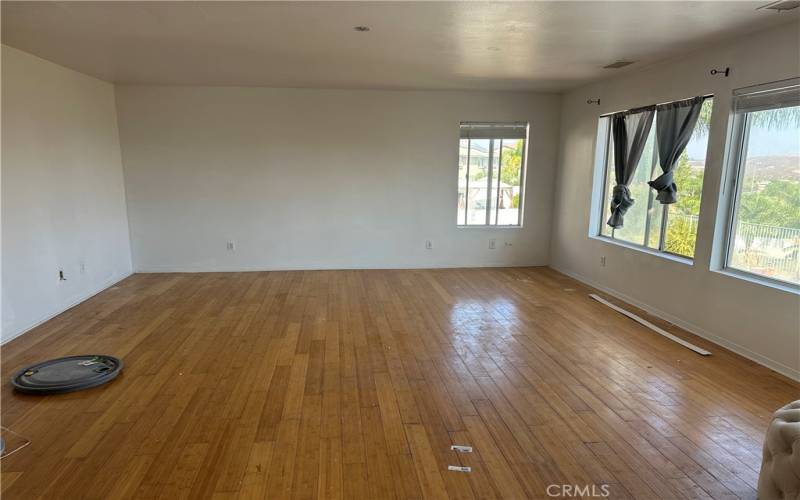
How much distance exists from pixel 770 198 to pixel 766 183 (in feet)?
0.40

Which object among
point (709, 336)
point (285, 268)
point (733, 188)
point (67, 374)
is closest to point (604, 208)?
point (733, 188)

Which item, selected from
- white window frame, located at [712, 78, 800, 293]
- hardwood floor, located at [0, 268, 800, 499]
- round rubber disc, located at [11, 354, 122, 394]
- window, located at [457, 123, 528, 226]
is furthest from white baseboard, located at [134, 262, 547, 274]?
white window frame, located at [712, 78, 800, 293]

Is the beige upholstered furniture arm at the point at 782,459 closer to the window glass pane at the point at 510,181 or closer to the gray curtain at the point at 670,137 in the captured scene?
the gray curtain at the point at 670,137

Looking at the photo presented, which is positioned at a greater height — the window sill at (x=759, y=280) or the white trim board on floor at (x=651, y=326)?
the window sill at (x=759, y=280)

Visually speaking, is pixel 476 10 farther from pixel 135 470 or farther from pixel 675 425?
pixel 135 470

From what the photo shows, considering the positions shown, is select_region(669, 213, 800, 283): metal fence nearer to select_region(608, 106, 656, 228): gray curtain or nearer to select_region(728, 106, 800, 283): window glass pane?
select_region(728, 106, 800, 283): window glass pane

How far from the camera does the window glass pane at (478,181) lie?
6.62m

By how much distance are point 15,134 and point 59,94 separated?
89cm

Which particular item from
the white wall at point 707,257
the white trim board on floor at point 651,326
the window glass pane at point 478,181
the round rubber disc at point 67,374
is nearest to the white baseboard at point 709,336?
the white wall at point 707,257

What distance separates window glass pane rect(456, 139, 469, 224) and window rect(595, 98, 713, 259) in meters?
1.84

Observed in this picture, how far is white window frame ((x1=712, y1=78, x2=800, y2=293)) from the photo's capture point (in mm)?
3635

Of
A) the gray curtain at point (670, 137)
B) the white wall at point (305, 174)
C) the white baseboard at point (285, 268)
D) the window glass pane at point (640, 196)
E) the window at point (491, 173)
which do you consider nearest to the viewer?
the gray curtain at point (670, 137)

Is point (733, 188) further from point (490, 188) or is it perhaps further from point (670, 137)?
point (490, 188)

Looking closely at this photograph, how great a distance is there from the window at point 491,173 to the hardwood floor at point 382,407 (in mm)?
2365
